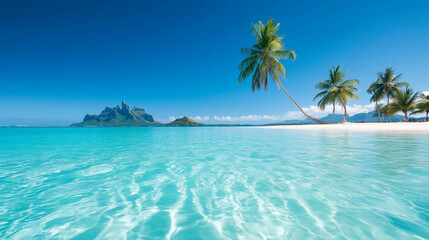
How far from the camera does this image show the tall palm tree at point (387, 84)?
28.0m

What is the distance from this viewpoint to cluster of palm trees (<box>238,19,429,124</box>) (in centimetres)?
1941

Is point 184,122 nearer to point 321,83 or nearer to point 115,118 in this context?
point 115,118

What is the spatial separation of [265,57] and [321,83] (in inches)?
450

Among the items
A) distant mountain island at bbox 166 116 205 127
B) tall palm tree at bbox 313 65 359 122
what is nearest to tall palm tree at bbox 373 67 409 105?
tall palm tree at bbox 313 65 359 122

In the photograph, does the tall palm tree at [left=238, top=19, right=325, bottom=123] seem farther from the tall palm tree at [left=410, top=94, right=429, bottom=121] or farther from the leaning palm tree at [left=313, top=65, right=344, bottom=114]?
the tall palm tree at [left=410, top=94, right=429, bottom=121]

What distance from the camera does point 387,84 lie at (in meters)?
28.3

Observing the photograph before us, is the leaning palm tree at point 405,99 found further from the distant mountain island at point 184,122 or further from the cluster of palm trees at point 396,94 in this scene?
the distant mountain island at point 184,122

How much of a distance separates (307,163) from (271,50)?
59.3ft

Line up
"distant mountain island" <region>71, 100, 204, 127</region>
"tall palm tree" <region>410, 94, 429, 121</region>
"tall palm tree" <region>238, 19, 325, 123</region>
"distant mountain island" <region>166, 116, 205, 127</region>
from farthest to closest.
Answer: "distant mountain island" <region>71, 100, 204, 127</region> → "distant mountain island" <region>166, 116, 205, 127</region> → "tall palm tree" <region>410, 94, 429, 121</region> → "tall palm tree" <region>238, 19, 325, 123</region>

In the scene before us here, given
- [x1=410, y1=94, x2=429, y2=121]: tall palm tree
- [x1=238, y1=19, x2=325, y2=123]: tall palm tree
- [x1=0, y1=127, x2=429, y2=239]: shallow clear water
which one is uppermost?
[x1=238, y1=19, x2=325, y2=123]: tall palm tree

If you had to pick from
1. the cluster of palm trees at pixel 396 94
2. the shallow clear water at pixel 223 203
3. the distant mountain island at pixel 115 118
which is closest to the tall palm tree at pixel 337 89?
the cluster of palm trees at pixel 396 94

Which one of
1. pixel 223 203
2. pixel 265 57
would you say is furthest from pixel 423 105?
pixel 223 203

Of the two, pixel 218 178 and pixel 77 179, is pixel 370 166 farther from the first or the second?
pixel 77 179

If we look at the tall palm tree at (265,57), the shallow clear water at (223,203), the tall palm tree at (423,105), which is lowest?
the shallow clear water at (223,203)
